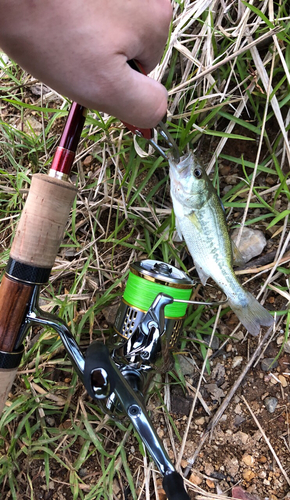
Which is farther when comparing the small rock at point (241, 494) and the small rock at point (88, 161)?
the small rock at point (88, 161)

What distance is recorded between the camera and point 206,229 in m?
1.64

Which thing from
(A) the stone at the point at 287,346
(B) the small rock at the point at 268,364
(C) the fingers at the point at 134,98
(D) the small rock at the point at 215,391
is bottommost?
(D) the small rock at the point at 215,391

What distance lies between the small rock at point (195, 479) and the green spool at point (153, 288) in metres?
Answer: 0.90

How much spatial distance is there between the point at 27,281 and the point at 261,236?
1.23 m

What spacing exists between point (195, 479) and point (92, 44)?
2.00 meters

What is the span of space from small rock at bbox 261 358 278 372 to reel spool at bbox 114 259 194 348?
598 millimetres

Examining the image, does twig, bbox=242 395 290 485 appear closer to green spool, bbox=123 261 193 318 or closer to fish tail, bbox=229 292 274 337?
fish tail, bbox=229 292 274 337

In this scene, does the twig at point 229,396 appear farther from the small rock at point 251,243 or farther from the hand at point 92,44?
the hand at point 92,44

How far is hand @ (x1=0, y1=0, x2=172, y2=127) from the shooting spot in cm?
84

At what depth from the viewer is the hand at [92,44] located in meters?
0.84

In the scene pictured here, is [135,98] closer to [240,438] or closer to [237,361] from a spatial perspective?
[237,361]

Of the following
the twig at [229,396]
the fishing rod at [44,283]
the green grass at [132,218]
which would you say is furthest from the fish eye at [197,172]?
the twig at [229,396]

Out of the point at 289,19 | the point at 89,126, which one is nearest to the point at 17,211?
the point at 89,126

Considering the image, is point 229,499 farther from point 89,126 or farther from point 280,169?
point 89,126
